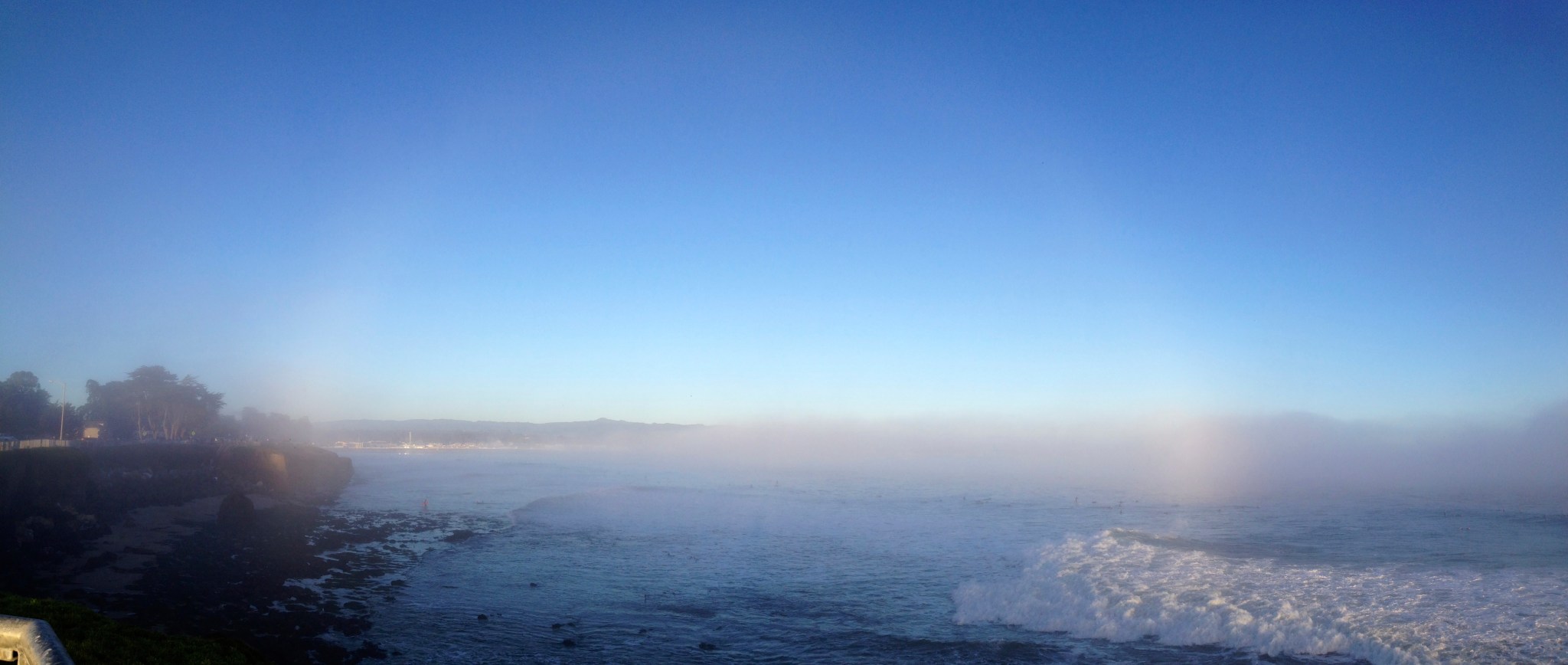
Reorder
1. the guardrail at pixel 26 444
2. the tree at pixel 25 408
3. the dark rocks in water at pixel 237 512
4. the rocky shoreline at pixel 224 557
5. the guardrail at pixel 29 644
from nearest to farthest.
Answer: the guardrail at pixel 29 644 < the rocky shoreline at pixel 224 557 < the dark rocks in water at pixel 237 512 < the guardrail at pixel 26 444 < the tree at pixel 25 408

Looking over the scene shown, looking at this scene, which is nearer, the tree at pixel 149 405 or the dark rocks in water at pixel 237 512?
the dark rocks in water at pixel 237 512

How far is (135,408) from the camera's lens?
79812 millimetres

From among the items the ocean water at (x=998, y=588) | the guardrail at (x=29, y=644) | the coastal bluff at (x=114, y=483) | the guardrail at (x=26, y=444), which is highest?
the guardrail at (x=29, y=644)

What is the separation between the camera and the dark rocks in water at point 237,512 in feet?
124

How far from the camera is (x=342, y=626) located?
2055 cm

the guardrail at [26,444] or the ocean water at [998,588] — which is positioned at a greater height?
the guardrail at [26,444]

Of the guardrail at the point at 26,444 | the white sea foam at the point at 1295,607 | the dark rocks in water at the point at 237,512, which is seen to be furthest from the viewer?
the guardrail at the point at 26,444

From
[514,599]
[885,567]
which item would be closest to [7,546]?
[514,599]

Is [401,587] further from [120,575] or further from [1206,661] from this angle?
[1206,661]

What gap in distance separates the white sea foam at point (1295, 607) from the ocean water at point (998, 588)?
79mm

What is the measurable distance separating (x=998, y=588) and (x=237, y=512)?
3741cm

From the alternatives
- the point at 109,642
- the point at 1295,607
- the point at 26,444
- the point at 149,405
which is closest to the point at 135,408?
the point at 149,405

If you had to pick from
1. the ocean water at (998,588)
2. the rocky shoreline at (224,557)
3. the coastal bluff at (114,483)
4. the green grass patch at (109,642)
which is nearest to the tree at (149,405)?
the coastal bluff at (114,483)

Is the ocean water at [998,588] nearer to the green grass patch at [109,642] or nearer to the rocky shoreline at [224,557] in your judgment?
the rocky shoreline at [224,557]
